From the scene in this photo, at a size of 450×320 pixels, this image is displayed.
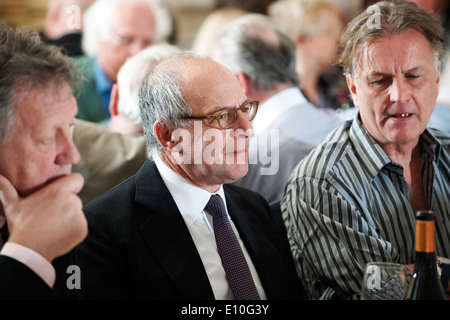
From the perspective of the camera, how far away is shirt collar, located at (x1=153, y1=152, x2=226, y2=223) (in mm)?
1632

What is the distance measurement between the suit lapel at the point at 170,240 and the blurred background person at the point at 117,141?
529mm

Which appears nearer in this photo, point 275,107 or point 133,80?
point 133,80

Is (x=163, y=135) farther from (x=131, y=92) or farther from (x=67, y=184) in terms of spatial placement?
(x=131, y=92)

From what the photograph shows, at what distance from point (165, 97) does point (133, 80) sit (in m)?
0.84

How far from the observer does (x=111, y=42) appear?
3572 mm

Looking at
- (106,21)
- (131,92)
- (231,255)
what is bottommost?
(231,255)

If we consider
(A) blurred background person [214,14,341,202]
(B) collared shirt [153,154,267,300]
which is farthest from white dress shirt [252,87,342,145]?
(B) collared shirt [153,154,267,300]

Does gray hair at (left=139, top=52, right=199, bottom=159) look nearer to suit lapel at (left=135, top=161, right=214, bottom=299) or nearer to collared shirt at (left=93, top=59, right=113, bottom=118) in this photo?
suit lapel at (left=135, top=161, right=214, bottom=299)

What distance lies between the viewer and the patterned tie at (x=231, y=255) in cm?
158

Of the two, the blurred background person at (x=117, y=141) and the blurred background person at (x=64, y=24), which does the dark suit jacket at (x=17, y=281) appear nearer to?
the blurred background person at (x=117, y=141)

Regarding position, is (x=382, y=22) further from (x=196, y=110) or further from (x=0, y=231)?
(x=0, y=231)

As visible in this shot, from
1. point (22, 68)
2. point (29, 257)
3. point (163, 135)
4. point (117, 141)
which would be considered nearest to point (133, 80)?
point (117, 141)

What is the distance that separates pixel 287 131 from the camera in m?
2.62

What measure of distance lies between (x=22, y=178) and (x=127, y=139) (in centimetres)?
104
